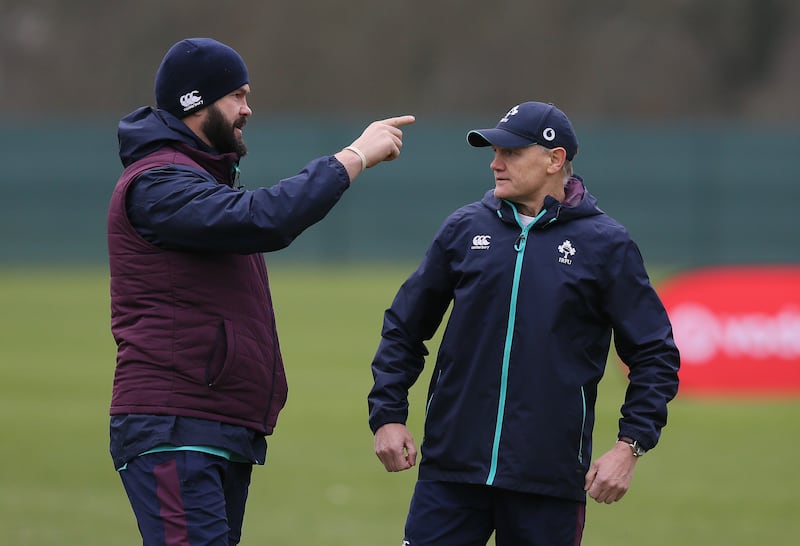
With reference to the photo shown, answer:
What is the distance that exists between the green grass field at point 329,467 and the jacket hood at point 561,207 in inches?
126

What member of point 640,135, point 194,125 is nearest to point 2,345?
point 194,125

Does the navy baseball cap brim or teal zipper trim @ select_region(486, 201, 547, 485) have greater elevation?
the navy baseball cap brim

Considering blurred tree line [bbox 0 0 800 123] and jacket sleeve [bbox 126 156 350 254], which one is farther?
blurred tree line [bbox 0 0 800 123]

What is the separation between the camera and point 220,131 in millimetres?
4703

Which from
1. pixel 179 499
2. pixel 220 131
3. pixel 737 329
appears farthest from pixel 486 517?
pixel 737 329

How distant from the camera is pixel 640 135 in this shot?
2623 cm

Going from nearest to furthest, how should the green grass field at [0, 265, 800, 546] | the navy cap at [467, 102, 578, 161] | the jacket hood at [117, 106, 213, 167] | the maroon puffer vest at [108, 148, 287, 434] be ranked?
1. the maroon puffer vest at [108, 148, 287, 434]
2. the jacket hood at [117, 106, 213, 167]
3. the navy cap at [467, 102, 578, 161]
4. the green grass field at [0, 265, 800, 546]

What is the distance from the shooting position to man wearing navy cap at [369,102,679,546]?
4.64m

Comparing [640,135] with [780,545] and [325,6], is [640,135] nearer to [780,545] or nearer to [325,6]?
[325,6]

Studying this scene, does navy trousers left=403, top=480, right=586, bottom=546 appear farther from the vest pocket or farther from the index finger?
the index finger

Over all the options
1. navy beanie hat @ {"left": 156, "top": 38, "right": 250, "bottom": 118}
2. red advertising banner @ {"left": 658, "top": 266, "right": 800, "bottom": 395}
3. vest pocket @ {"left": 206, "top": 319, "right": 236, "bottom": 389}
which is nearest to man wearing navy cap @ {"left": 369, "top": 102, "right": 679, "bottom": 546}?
vest pocket @ {"left": 206, "top": 319, "right": 236, "bottom": 389}

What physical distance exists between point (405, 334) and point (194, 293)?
0.84m

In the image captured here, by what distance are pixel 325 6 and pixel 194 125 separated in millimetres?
32853

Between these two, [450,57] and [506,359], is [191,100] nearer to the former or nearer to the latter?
[506,359]
